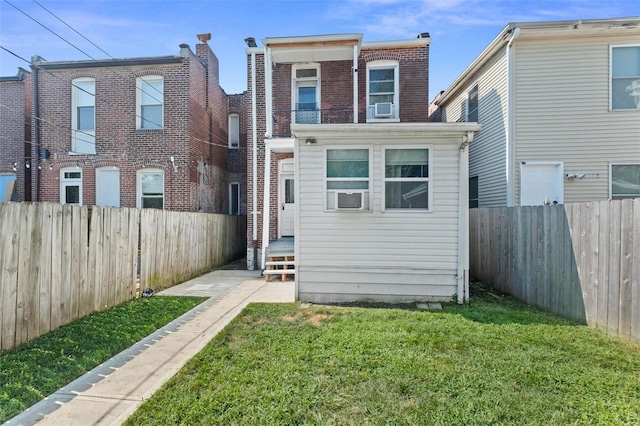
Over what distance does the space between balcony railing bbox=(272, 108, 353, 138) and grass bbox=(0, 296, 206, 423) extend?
6.66 metres

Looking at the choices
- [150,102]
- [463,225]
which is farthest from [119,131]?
[463,225]

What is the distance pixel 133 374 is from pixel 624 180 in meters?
11.5

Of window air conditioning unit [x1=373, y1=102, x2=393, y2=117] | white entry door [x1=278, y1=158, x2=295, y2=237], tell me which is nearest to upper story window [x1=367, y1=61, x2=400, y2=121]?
window air conditioning unit [x1=373, y1=102, x2=393, y2=117]

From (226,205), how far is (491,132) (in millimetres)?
10516

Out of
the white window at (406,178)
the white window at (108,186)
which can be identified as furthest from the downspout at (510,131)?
the white window at (108,186)

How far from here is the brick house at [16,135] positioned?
12.0 meters

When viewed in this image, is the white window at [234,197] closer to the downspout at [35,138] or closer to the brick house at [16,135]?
the downspout at [35,138]

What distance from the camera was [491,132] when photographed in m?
9.84

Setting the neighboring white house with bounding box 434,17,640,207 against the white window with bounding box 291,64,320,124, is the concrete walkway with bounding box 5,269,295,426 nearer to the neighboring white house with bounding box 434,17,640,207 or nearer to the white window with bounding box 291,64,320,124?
the white window with bounding box 291,64,320,124

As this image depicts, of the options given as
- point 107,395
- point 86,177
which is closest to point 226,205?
point 86,177

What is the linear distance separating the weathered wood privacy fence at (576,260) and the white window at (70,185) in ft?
43.2

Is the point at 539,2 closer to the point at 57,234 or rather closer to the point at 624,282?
the point at 624,282

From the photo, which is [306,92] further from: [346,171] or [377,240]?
[377,240]

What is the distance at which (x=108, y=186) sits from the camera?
1158 centimetres
